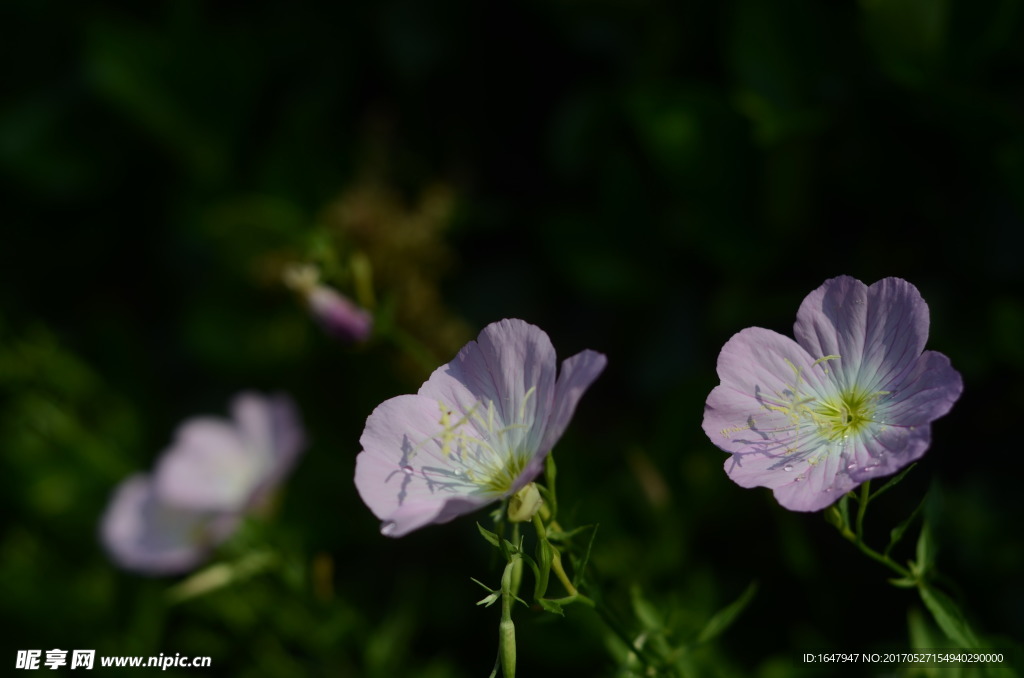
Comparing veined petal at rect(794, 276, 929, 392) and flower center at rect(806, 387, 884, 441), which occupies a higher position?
veined petal at rect(794, 276, 929, 392)

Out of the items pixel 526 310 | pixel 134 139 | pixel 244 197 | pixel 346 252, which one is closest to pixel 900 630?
pixel 526 310

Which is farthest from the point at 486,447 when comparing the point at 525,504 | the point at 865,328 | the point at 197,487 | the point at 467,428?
the point at 197,487

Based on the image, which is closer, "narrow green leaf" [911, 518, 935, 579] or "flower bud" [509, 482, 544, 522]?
"flower bud" [509, 482, 544, 522]

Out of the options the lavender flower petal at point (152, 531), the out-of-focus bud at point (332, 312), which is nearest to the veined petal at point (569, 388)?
the out-of-focus bud at point (332, 312)

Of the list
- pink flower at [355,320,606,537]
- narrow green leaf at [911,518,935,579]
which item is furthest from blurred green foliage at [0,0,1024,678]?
pink flower at [355,320,606,537]

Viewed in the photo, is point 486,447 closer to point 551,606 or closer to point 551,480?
→ point 551,480

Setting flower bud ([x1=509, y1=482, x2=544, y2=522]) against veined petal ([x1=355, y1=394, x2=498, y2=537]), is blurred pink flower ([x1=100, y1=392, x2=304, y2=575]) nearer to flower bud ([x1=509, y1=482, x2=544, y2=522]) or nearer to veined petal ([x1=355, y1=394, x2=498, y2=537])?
veined petal ([x1=355, y1=394, x2=498, y2=537])

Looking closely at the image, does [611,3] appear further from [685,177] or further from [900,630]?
[900,630]
